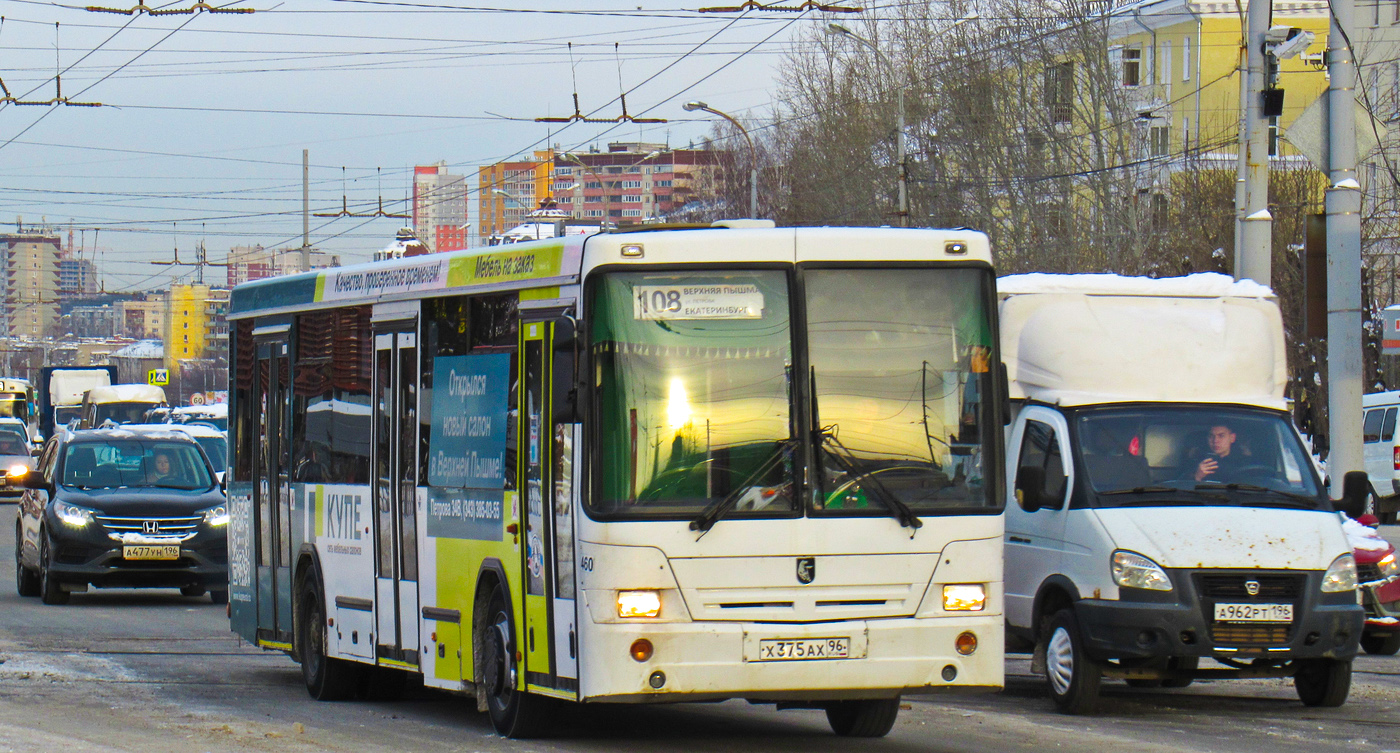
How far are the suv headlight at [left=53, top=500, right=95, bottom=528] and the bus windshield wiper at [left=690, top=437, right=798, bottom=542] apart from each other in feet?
41.0

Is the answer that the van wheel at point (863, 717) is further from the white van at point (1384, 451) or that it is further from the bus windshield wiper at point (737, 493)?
the white van at point (1384, 451)

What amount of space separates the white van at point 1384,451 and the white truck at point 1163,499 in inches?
799

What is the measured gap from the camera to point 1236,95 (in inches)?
2569

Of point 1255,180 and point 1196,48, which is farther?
point 1196,48

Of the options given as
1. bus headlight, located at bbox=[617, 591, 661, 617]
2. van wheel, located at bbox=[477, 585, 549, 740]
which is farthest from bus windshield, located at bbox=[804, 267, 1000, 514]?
van wheel, located at bbox=[477, 585, 549, 740]

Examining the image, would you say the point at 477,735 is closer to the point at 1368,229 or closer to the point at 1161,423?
the point at 1161,423

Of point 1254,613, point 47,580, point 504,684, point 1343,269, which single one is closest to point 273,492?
point 504,684

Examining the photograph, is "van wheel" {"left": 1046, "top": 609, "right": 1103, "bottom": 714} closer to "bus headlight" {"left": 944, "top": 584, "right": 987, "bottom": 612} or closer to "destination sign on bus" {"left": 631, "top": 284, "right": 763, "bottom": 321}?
"bus headlight" {"left": 944, "top": 584, "right": 987, "bottom": 612}

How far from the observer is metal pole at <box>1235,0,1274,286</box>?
17141 millimetres

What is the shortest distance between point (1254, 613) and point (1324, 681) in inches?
41.5

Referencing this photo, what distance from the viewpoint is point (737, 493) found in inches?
340

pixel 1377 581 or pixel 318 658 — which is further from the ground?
pixel 1377 581

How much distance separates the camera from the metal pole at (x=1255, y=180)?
675 inches

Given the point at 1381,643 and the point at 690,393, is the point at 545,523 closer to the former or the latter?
the point at 690,393
